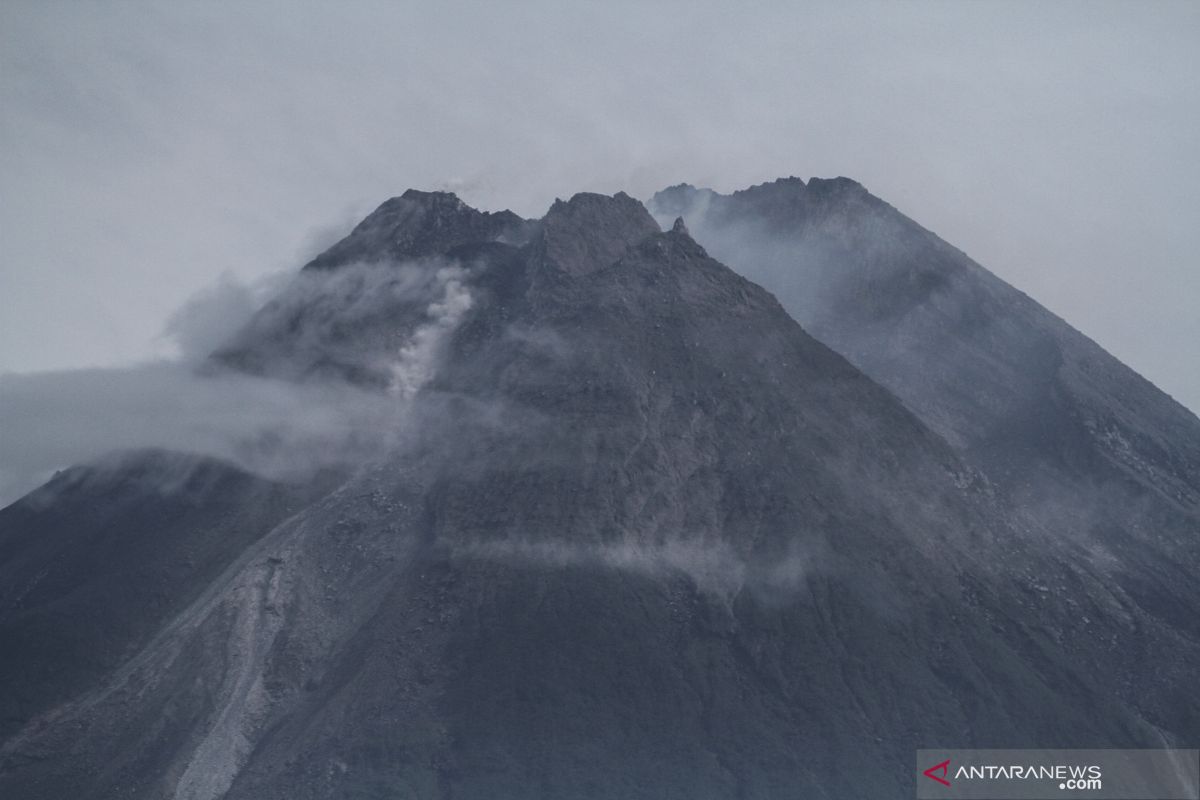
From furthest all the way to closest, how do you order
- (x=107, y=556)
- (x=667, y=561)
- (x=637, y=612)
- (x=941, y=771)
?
(x=107, y=556) → (x=667, y=561) → (x=637, y=612) → (x=941, y=771)

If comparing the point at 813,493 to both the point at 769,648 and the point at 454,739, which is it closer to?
the point at 769,648

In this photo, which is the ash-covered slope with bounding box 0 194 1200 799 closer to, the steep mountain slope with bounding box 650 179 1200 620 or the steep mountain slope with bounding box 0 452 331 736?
the steep mountain slope with bounding box 0 452 331 736

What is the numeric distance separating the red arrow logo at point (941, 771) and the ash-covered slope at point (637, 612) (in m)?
2.16

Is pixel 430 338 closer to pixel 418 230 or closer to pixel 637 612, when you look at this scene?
pixel 418 230

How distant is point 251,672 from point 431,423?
3730cm

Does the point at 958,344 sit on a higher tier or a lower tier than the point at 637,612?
higher

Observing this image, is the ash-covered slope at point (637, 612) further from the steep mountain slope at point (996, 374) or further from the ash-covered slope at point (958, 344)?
the ash-covered slope at point (958, 344)

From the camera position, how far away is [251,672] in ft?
387

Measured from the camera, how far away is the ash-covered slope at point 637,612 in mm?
108500

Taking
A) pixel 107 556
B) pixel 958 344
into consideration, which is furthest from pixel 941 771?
pixel 107 556

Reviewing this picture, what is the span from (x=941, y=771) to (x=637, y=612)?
1093 inches

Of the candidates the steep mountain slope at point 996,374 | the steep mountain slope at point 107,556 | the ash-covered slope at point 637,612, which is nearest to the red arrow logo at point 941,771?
the ash-covered slope at point 637,612

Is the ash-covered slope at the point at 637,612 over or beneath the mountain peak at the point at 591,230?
beneath

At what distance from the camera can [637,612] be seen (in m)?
120
